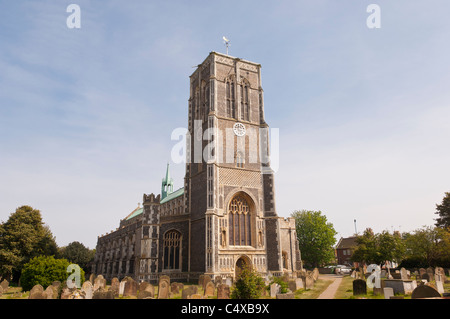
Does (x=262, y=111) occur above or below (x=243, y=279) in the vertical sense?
above

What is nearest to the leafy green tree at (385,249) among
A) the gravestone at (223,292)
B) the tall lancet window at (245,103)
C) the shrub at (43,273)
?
the tall lancet window at (245,103)

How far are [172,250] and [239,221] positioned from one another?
278 inches

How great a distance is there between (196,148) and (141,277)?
46.8 ft

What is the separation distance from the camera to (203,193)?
29672 millimetres

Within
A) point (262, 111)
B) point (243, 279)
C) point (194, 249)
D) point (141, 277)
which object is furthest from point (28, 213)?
point (243, 279)

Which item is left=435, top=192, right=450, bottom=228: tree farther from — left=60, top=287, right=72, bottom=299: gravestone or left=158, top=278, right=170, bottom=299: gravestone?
left=60, top=287, right=72, bottom=299: gravestone

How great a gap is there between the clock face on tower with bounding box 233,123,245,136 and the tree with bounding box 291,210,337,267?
2915 cm

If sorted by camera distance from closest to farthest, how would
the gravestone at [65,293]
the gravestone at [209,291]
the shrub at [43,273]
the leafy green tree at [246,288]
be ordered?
the leafy green tree at [246,288] < the gravestone at [65,293] < the gravestone at [209,291] < the shrub at [43,273]

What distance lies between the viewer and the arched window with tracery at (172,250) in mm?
29042

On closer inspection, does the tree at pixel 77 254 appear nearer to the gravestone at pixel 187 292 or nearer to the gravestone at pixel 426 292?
the gravestone at pixel 187 292

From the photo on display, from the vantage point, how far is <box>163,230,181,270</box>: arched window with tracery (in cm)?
2904
